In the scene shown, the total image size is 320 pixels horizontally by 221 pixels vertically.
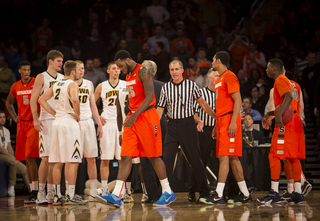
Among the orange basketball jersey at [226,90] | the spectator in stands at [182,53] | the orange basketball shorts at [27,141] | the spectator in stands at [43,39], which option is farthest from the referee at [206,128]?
the spectator in stands at [43,39]

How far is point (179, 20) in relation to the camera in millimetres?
13219

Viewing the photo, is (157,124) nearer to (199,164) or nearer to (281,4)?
(199,164)

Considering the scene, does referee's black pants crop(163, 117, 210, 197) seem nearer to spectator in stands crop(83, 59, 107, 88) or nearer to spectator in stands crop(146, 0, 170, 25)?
spectator in stands crop(83, 59, 107, 88)

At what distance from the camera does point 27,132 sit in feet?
21.6

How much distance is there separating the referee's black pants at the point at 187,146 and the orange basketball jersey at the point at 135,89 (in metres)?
0.77

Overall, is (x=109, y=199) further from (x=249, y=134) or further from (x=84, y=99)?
(x=249, y=134)

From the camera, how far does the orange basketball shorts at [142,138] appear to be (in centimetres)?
487

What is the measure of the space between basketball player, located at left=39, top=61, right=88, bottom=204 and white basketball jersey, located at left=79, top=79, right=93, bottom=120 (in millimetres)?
487

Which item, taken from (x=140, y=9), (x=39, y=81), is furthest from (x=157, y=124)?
(x=140, y=9)

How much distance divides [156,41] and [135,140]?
768 centimetres

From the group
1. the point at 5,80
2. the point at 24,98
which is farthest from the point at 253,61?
the point at 24,98

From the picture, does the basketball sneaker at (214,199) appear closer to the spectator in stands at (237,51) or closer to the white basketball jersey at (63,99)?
the white basketball jersey at (63,99)

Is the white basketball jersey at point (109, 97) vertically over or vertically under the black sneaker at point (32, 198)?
over

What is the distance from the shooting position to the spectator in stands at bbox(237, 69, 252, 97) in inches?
420
